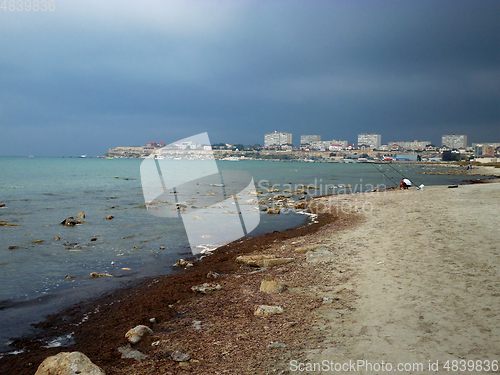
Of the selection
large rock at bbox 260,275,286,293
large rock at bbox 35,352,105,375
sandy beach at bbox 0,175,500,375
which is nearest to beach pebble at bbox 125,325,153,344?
sandy beach at bbox 0,175,500,375

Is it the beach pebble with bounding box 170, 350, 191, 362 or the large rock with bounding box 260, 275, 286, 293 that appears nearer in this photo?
the beach pebble with bounding box 170, 350, 191, 362

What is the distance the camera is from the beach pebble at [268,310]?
19.8 feet

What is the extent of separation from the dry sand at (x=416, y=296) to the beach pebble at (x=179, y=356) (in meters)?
1.90

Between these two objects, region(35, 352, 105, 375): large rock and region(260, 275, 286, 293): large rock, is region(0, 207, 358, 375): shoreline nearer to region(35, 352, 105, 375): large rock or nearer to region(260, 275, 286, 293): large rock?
region(35, 352, 105, 375): large rock

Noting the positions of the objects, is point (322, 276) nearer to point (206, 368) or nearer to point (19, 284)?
point (206, 368)

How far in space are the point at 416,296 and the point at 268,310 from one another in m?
2.95

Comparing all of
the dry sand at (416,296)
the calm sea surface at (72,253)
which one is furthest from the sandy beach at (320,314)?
the calm sea surface at (72,253)

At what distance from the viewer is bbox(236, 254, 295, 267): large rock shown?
9.65m

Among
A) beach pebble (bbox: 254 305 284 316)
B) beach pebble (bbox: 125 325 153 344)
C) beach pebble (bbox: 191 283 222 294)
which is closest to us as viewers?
beach pebble (bbox: 125 325 153 344)

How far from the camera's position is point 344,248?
10.3 metres

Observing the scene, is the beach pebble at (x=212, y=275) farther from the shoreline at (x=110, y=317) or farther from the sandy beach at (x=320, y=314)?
the shoreline at (x=110, y=317)

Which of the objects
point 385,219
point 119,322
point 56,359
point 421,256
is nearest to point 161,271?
point 119,322

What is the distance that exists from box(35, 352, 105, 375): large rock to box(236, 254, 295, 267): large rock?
5.99m

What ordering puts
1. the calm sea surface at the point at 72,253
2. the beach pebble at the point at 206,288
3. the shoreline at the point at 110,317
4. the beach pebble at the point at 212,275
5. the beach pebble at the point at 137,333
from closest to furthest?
the shoreline at the point at 110,317 → the beach pebble at the point at 137,333 → the beach pebble at the point at 206,288 → the calm sea surface at the point at 72,253 → the beach pebble at the point at 212,275
